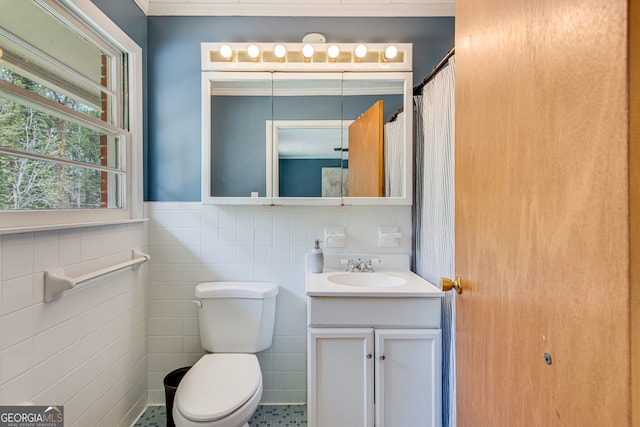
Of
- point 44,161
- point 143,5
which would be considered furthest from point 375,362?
point 143,5

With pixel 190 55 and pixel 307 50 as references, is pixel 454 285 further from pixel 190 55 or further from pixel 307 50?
pixel 190 55

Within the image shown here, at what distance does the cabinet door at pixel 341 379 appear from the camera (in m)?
1.44

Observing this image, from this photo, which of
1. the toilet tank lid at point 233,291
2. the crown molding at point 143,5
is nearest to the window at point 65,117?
the crown molding at point 143,5

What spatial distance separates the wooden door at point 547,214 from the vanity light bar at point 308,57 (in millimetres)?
994

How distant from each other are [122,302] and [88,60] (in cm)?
119

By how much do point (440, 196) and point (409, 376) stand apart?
852mm

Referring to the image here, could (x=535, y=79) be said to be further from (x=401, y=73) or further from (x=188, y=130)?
(x=188, y=130)

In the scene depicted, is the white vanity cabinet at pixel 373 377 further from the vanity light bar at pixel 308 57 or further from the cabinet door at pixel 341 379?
the vanity light bar at pixel 308 57

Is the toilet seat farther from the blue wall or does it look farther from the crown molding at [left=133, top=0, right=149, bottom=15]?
the crown molding at [left=133, top=0, right=149, bottom=15]

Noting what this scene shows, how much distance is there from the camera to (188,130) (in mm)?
1883

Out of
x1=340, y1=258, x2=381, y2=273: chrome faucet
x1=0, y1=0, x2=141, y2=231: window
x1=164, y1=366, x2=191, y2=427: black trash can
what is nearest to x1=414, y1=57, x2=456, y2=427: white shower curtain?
x1=340, y1=258, x2=381, y2=273: chrome faucet

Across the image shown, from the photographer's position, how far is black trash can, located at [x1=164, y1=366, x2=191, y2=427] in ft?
5.22

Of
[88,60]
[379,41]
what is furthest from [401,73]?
[88,60]

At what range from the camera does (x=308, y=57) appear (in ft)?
5.89
